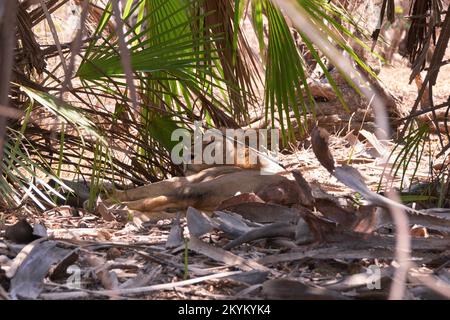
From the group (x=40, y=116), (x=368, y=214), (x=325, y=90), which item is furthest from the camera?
(x=325, y=90)

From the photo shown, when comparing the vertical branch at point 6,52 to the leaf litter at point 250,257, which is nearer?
the vertical branch at point 6,52

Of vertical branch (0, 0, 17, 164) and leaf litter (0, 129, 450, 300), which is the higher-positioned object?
vertical branch (0, 0, 17, 164)

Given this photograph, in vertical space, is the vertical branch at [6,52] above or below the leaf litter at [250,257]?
above

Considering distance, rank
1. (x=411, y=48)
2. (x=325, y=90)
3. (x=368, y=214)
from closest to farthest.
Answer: (x=368, y=214), (x=411, y=48), (x=325, y=90)

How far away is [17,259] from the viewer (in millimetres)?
1698

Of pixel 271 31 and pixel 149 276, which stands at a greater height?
pixel 271 31

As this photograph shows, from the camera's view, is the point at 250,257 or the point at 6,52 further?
the point at 250,257

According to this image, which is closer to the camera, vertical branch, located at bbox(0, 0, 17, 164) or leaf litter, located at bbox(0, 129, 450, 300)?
vertical branch, located at bbox(0, 0, 17, 164)

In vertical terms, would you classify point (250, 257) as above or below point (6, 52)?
below

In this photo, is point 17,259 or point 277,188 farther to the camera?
point 277,188
